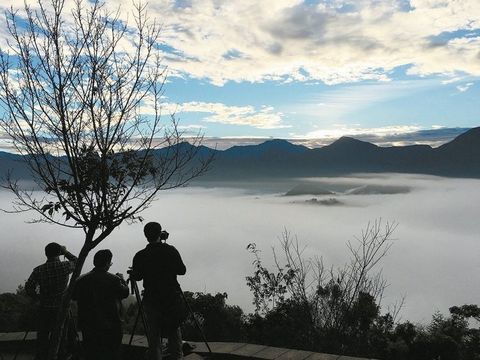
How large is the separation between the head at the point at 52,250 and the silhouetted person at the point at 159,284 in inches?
49.8

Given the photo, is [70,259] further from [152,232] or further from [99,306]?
[152,232]

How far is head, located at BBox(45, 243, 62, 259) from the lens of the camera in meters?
5.54

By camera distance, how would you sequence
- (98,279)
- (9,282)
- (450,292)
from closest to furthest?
(98,279), (9,282), (450,292)

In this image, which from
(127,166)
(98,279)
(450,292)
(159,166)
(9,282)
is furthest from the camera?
(450,292)

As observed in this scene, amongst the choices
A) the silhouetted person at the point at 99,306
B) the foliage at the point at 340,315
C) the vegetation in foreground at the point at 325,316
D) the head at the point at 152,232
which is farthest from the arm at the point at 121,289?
the foliage at the point at 340,315

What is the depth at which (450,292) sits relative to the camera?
547ft

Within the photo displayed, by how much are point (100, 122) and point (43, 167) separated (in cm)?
92

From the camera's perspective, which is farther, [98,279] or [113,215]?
[113,215]

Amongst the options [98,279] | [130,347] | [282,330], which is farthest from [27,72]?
[282,330]

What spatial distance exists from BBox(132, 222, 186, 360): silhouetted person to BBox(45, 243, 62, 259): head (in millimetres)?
1264

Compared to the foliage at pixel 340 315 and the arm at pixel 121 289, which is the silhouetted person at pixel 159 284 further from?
the foliage at pixel 340 315

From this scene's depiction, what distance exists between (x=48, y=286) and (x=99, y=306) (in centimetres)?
139

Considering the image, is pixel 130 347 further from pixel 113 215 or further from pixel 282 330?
pixel 282 330

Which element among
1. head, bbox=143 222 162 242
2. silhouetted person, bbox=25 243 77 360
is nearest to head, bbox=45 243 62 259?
silhouetted person, bbox=25 243 77 360
